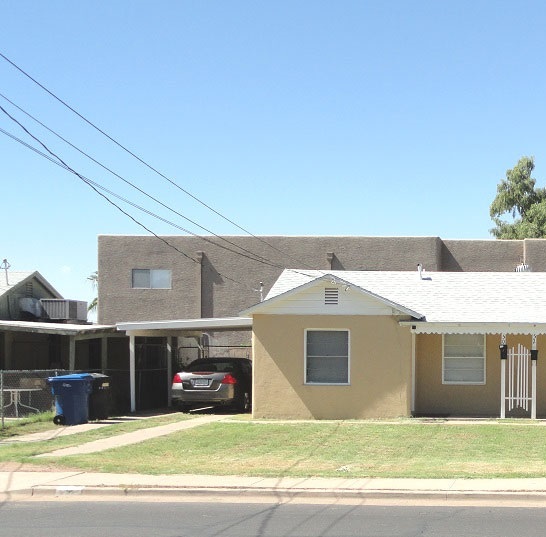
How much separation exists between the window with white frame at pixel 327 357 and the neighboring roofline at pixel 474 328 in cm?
149

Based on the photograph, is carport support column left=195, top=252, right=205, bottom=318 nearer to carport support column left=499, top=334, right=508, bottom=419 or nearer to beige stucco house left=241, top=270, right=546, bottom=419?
beige stucco house left=241, top=270, right=546, bottom=419

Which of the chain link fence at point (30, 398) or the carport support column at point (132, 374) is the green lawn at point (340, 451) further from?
the chain link fence at point (30, 398)

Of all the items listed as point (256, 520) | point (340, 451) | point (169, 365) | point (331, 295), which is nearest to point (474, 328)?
point (331, 295)

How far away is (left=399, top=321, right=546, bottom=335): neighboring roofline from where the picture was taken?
70.4ft

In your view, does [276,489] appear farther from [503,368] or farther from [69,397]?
[503,368]

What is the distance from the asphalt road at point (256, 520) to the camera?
968 cm

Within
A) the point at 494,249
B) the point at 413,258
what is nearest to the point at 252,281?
the point at 413,258

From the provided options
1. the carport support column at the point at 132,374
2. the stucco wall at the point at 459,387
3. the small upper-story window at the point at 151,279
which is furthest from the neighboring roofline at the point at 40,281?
the stucco wall at the point at 459,387

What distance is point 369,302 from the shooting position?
21.6 metres

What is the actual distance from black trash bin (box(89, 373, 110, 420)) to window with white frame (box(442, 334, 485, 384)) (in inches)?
317

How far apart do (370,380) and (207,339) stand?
17.8 meters

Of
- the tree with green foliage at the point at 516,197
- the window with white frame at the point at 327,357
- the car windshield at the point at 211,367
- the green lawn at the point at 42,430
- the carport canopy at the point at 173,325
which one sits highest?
the tree with green foliage at the point at 516,197

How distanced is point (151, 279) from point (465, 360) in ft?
61.5

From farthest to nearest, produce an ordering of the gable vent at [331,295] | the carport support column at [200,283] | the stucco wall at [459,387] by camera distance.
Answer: the carport support column at [200,283]
the stucco wall at [459,387]
the gable vent at [331,295]
